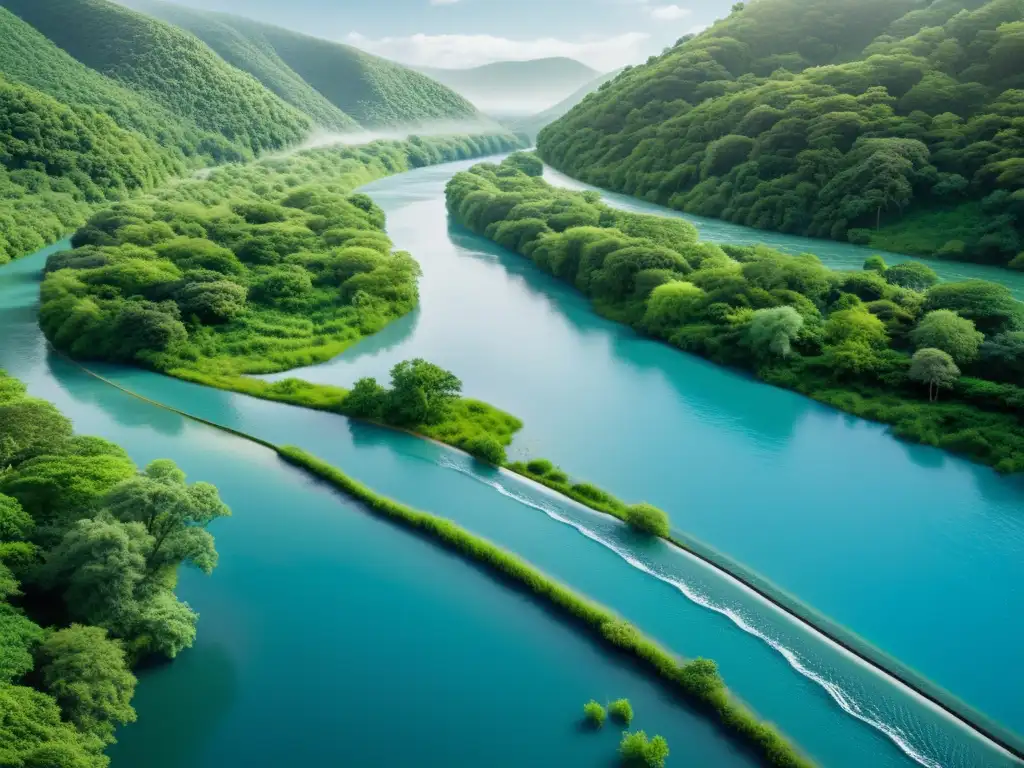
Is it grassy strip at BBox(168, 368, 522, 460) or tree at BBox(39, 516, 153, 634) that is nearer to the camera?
tree at BBox(39, 516, 153, 634)

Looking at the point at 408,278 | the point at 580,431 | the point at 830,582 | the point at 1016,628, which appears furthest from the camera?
the point at 408,278

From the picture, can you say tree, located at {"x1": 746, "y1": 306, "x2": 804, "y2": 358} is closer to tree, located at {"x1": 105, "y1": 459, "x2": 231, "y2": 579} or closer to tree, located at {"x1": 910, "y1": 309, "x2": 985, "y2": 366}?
tree, located at {"x1": 910, "y1": 309, "x2": 985, "y2": 366}

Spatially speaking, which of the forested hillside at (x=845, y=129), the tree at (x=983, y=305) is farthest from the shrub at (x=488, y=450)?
the forested hillside at (x=845, y=129)

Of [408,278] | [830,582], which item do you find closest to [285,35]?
[408,278]

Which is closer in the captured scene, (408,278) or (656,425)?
(656,425)

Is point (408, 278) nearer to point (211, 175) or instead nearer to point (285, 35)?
point (211, 175)

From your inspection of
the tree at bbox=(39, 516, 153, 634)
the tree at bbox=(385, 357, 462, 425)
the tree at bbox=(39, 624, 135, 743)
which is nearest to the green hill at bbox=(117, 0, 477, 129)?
the tree at bbox=(385, 357, 462, 425)
